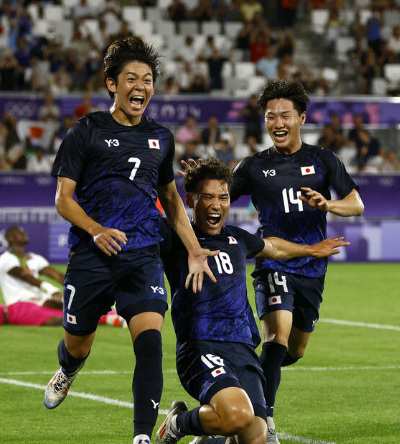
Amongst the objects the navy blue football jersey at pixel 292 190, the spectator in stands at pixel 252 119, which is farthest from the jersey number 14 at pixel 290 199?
the spectator in stands at pixel 252 119

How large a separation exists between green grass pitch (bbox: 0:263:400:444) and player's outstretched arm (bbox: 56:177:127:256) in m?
1.45

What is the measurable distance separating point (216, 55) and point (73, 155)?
1898 centimetres

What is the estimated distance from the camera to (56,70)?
22828 mm

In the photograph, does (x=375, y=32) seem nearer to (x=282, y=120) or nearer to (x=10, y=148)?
(x=10, y=148)

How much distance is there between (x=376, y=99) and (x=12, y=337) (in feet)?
46.7

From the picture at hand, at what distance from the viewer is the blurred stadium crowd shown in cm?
2197

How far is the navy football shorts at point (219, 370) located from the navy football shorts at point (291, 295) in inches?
44.0

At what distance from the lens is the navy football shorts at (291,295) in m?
6.83

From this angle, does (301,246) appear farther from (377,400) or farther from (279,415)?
(377,400)

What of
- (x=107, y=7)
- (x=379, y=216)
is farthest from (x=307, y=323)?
(x=107, y=7)

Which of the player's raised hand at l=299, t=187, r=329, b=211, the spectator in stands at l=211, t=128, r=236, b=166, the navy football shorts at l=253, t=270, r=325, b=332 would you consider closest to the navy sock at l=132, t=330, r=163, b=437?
the navy football shorts at l=253, t=270, r=325, b=332

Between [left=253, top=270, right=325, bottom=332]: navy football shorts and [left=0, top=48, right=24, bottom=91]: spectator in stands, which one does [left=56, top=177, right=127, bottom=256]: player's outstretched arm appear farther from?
[left=0, top=48, right=24, bottom=91]: spectator in stands

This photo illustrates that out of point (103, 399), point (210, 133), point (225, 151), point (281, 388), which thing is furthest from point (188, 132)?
point (103, 399)

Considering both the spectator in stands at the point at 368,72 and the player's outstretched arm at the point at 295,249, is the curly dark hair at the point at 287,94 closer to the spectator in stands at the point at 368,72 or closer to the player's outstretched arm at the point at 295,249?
the player's outstretched arm at the point at 295,249
